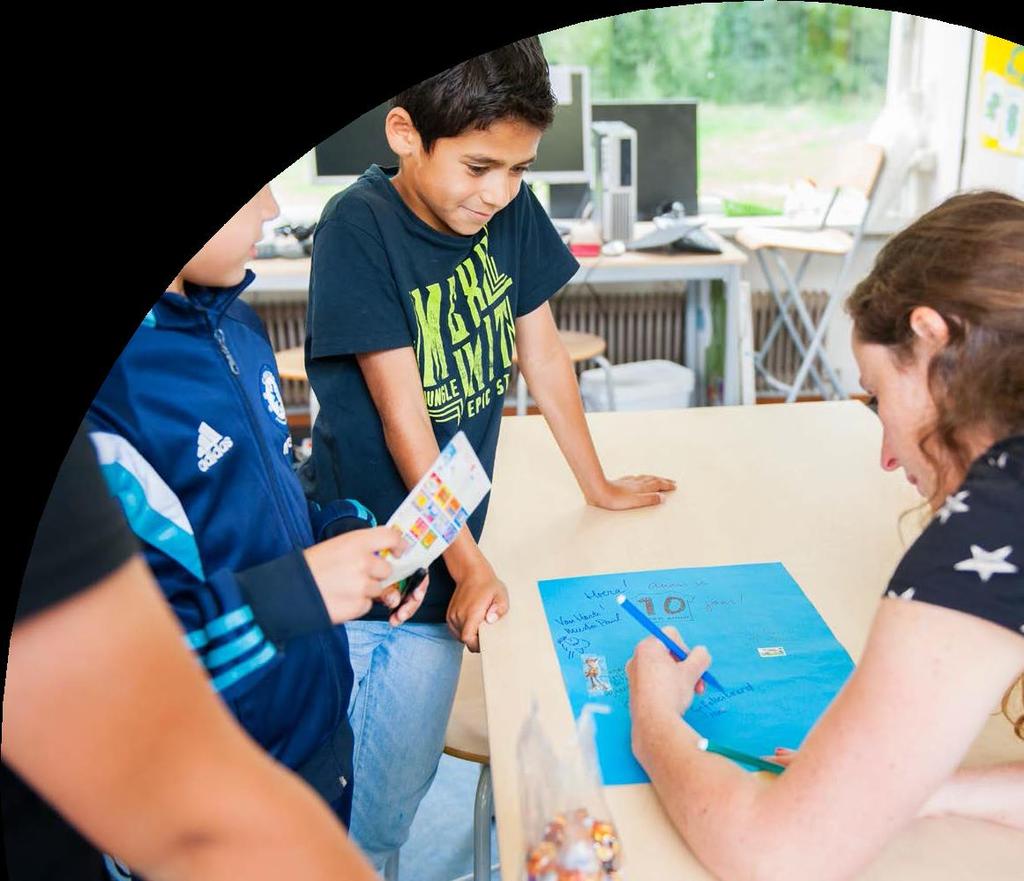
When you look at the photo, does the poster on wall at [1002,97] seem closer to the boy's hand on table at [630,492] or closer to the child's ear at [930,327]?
the boy's hand on table at [630,492]

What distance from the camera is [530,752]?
2.55 feet

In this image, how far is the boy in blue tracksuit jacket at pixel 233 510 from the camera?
0.82 meters

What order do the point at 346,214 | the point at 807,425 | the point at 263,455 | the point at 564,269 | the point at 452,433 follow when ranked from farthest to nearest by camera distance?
the point at 807,425 → the point at 564,269 → the point at 452,433 → the point at 346,214 → the point at 263,455

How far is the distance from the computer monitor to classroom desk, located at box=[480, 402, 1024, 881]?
2.26 m

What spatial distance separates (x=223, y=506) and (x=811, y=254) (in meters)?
3.65

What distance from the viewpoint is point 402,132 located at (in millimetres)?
1213

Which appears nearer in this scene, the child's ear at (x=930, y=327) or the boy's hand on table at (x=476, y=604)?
the child's ear at (x=930, y=327)

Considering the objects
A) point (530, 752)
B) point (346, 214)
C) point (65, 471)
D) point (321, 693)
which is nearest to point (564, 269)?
point (346, 214)

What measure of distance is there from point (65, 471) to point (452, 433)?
0.93 metres

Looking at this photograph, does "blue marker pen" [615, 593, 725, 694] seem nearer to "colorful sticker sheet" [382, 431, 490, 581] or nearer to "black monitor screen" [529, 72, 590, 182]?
"colorful sticker sheet" [382, 431, 490, 581]

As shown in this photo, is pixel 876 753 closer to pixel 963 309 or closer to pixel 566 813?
pixel 566 813

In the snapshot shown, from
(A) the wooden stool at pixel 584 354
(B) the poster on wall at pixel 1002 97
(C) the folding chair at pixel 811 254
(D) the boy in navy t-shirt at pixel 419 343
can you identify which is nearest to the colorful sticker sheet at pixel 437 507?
(D) the boy in navy t-shirt at pixel 419 343

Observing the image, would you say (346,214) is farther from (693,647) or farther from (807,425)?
(807,425)

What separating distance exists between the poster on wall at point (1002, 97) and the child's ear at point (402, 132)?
300 cm
